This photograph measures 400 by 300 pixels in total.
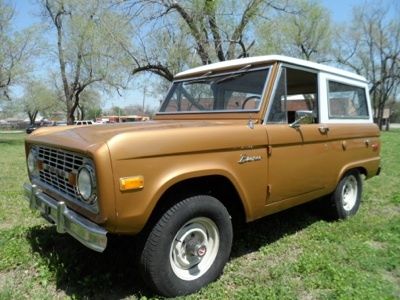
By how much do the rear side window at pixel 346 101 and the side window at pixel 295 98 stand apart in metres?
0.26

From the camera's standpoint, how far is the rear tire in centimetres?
540

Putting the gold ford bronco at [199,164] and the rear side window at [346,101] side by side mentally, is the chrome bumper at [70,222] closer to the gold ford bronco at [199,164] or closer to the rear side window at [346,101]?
the gold ford bronco at [199,164]

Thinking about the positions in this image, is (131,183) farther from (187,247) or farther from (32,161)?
(32,161)

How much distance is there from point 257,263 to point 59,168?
2.11 meters

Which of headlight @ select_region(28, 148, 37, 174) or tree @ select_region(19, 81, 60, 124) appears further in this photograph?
tree @ select_region(19, 81, 60, 124)

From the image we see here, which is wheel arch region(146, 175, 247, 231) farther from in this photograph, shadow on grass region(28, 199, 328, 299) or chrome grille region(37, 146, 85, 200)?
chrome grille region(37, 146, 85, 200)

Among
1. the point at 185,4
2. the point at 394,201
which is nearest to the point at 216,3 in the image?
the point at 185,4

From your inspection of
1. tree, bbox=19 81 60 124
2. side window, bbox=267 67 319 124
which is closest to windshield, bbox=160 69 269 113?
side window, bbox=267 67 319 124

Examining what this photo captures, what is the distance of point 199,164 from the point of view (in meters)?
3.30

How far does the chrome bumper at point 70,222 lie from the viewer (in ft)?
9.59

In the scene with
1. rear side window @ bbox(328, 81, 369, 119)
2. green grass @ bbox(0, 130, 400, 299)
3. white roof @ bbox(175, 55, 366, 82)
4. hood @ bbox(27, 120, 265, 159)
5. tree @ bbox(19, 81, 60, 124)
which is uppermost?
tree @ bbox(19, 81, 60, 124)

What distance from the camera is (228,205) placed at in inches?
154

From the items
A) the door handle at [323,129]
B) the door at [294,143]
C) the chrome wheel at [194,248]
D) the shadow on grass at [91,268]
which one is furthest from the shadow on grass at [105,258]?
the door handle at [323,129]

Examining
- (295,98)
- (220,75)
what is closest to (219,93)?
(220,75)
